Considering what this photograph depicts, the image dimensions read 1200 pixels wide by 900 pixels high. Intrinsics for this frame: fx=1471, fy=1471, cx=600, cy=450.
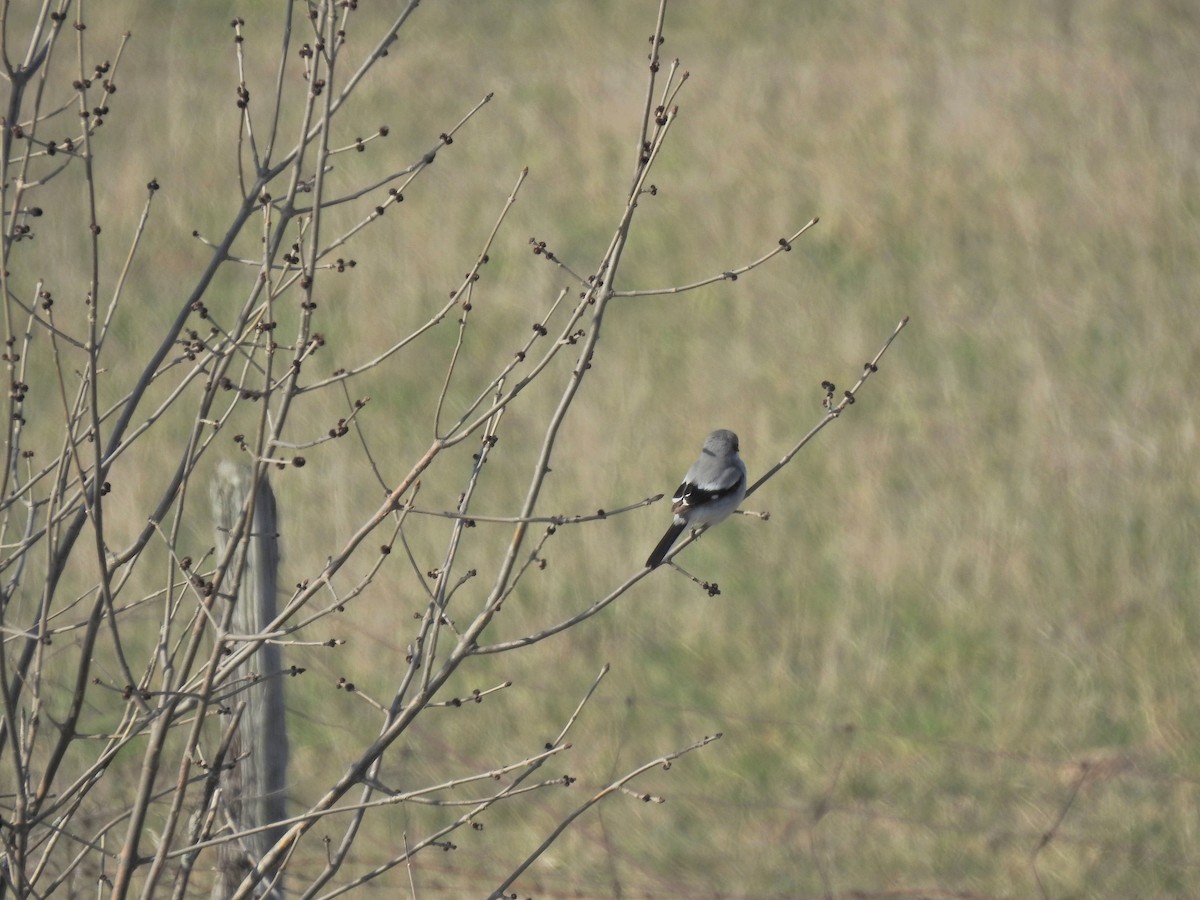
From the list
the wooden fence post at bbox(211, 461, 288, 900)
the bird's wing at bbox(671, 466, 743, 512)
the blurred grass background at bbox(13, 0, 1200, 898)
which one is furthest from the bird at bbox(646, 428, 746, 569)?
the wooden fence post at bbox(211, 461, 288, 900)

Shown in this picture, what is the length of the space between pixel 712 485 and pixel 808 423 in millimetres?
6888

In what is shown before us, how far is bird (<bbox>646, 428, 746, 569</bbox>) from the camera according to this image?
5570mm

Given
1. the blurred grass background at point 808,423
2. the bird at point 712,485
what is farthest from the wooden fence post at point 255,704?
the bird at point 712,485

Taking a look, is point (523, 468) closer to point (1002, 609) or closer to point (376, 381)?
point (376, 381)

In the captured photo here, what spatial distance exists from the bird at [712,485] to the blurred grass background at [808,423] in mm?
879

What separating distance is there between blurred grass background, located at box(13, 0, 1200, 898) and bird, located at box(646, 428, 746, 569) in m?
0.88

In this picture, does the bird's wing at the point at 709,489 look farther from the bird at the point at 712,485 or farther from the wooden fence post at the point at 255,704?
the wooden fence post at the point at 255,704

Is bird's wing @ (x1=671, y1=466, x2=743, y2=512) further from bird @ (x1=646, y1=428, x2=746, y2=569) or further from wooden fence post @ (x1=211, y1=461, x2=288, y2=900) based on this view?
wooden fence post @ (x1=211, y1=461, x2=288, y2=900)

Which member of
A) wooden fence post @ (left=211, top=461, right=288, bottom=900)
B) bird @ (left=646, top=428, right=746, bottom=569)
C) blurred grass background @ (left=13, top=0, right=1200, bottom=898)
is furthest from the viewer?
blurred grass background @ (left=13, top=0, right=1200, bottom=898)

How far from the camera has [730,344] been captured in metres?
13.8

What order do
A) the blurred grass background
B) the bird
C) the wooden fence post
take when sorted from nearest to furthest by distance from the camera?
the wooden fence post, the bird, the blurred grass background

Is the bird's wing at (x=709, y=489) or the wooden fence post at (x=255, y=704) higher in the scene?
the bird's wing at (x=709, y=489)

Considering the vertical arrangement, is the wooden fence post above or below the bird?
below

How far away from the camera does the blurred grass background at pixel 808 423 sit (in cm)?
824
